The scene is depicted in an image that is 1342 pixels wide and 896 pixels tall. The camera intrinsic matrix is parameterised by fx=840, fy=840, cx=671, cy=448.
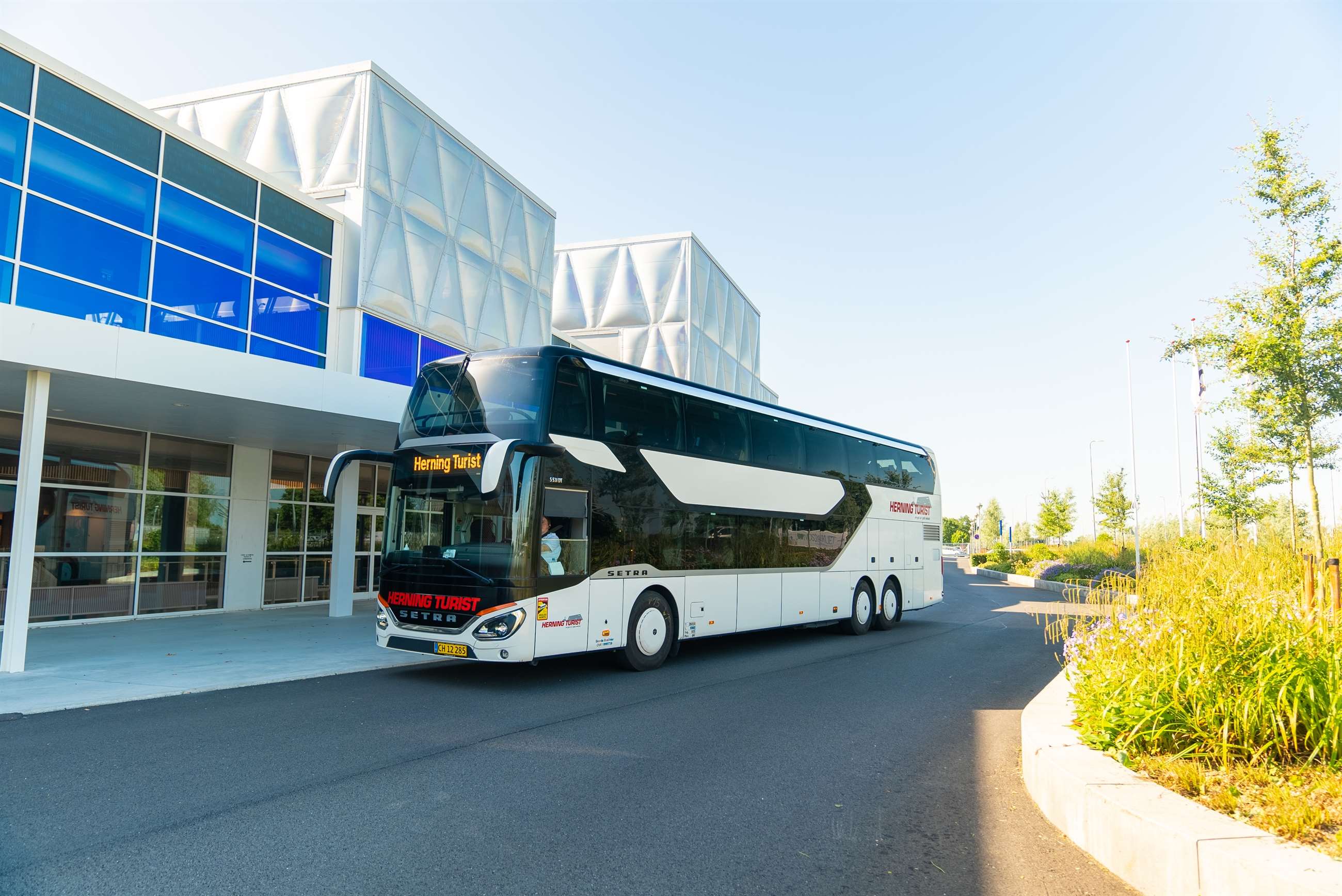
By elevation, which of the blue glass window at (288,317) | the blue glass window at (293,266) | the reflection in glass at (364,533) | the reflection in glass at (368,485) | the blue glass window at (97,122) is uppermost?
the blue glass window at (97,122)

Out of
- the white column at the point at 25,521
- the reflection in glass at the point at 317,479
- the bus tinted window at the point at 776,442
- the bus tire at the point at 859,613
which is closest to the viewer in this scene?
the white column at the point at 25,521

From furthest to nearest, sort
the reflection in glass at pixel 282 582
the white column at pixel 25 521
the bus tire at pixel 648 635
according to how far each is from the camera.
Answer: the reflection in glass at pixel 282 582 < the bus tire at pixel 648 635 < the white column at pixel 25 521

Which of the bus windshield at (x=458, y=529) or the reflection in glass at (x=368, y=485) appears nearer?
the bus windshield at (x=458, y=529)

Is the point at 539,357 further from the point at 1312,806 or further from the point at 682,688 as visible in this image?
the point at 1312,806

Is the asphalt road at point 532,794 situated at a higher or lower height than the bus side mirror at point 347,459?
lower

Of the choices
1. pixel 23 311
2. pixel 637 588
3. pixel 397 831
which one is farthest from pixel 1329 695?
pixel 23 311

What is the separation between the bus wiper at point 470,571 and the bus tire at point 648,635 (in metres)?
2.18

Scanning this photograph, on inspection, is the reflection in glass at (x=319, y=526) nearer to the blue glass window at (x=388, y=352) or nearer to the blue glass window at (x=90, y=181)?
the blue glass window at (x=388, y=352)

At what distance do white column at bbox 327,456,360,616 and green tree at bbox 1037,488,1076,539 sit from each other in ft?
164

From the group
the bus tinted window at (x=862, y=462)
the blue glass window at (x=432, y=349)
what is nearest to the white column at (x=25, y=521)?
the blue glass window at (x=432, y=349)

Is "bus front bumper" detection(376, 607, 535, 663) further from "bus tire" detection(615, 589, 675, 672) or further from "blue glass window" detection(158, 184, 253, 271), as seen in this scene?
"blue glass window" detection(158, 184, 253, 271)

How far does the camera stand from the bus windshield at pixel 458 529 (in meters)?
9.28

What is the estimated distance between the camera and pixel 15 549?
31.9 ft

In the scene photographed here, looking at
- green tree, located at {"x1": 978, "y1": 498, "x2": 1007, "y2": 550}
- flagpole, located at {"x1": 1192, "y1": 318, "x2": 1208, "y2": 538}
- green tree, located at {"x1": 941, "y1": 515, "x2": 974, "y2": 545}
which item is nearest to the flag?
flagpole, located at {"x1": 1192, "y1": 318, "x2": 1208, "y2": 538}
